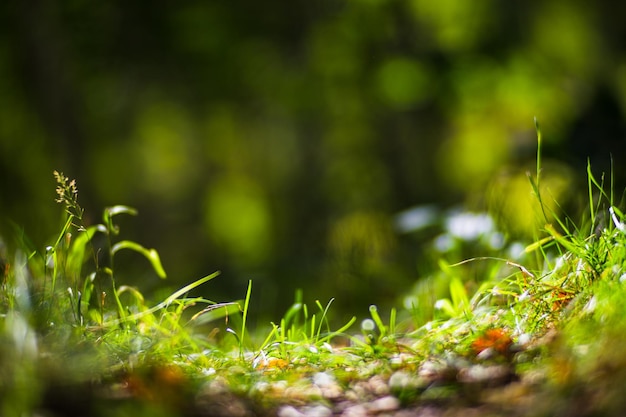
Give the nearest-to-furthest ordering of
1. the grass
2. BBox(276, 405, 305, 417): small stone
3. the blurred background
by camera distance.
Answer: the grass < BBox(276, 405, 305, 417): small stone < the blurred background

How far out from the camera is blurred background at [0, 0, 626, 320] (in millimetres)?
3904

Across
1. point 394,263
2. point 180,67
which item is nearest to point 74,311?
point 394,263

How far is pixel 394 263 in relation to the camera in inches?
176

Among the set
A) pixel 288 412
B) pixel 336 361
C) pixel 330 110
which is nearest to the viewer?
pixel 288 412

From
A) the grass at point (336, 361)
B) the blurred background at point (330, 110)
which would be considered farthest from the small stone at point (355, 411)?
the blurred background at point (330, 110)

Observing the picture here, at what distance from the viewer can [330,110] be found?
956cm

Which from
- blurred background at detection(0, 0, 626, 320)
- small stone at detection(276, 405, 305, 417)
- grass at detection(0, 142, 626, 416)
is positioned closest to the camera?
grass at detection(0, 142, 626, 416)

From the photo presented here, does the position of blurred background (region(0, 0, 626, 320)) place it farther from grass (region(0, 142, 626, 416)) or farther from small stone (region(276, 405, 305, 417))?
small stone (region(276, 405, 305, 417))

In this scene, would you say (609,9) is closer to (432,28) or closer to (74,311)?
(432,28)

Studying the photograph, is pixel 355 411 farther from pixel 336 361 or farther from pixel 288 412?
pixel 336 361

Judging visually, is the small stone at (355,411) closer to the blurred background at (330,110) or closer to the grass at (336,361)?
the grass at (336,361)

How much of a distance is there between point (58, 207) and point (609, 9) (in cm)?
828

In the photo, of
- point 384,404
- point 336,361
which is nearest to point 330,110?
point 336,361

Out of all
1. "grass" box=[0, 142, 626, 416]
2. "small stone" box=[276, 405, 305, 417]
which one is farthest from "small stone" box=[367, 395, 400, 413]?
"small stone" box=[276, 405, 305, 417]
